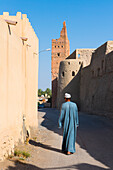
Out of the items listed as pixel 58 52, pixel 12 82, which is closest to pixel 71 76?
pixel 58 52

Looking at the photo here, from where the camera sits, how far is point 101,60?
19953mm

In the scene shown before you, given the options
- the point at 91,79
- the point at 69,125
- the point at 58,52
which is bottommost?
the point at 69,125

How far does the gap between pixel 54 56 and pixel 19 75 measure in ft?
137

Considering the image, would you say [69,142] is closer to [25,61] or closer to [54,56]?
[25,61]

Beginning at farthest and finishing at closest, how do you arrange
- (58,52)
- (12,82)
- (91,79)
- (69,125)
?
(58,52) → (91,79) → (12,82) → (69,125)

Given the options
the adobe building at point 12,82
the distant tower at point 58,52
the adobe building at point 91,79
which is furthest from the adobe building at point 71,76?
the adobe building at point 12,82

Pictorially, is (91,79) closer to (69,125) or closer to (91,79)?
(91,79)

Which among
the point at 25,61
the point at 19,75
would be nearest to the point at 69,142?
the point at 19,75

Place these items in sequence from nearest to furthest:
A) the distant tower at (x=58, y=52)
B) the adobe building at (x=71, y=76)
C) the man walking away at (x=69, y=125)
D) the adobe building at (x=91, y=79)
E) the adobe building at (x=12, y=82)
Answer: the adobe building at (x=12, y=82), the man walking away at (x=69, y=125), the adobe building at (x=91, y=79), the adobe building at (x=71, y=76), the distant tower at (x=58, y=52)

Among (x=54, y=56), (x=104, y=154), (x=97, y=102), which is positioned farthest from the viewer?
(x=54, y=56)

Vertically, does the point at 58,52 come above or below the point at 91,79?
above

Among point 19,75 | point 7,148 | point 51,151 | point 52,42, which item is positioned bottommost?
point 51,151

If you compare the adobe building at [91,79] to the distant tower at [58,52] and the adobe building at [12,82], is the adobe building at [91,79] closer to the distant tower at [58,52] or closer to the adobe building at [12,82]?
the adobe building at [12,82]

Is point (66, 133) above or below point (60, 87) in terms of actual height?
below
